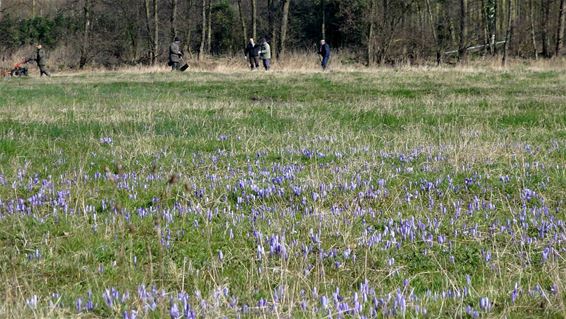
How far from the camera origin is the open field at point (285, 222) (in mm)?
2947

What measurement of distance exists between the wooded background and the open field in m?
32.3

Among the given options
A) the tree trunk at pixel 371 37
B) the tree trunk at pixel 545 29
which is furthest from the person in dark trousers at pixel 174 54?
Result: the tree trunk at pixel 545 29

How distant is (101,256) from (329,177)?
2616mm

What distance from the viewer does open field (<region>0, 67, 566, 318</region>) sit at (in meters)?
2.95

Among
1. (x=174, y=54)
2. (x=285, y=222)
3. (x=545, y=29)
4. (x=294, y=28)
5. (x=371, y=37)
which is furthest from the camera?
(x=294, y=28)

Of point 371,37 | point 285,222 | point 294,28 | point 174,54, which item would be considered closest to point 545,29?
point 371,37

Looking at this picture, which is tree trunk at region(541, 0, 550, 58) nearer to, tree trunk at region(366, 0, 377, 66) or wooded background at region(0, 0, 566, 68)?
wooded background at region(0, 0, 566, 68)

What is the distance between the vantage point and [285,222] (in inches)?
170

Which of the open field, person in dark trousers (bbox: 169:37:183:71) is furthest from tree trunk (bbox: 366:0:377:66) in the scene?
the open field

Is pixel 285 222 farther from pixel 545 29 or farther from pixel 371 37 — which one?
pixel 545 29

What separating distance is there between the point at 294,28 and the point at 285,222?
55.1m

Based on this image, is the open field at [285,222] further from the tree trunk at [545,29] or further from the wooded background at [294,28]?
the tree trunk at [545,29]

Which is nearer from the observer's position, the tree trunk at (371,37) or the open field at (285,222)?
the open field at (285,222)

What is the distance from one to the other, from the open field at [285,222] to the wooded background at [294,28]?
3231 cm
